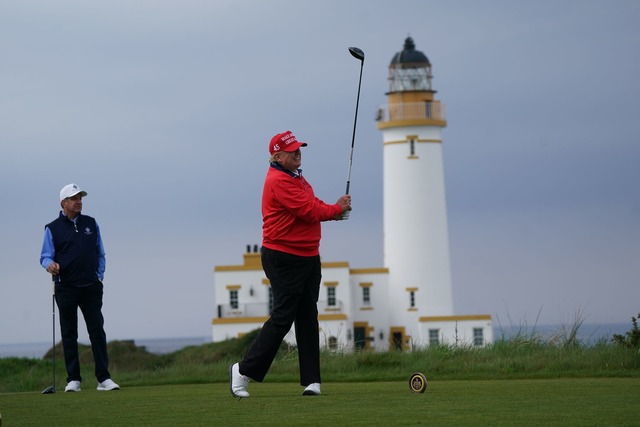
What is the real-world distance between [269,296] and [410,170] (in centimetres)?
930

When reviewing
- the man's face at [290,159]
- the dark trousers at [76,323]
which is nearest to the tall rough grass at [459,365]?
the dark trousers at [76,323]

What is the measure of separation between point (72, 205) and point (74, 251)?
44 cm

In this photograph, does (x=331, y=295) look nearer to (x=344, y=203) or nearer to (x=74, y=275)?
(x=74, y=275)

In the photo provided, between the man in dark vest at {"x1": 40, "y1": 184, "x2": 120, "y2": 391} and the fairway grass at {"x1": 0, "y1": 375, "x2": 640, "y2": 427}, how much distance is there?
0.91 meters

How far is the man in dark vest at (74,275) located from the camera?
11961 mm

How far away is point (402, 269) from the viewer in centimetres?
5588

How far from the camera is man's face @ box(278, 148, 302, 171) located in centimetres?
985

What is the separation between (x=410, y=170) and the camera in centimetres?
5525

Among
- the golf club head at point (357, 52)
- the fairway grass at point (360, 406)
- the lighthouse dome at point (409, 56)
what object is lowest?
the fairway grass at point (360, 406)

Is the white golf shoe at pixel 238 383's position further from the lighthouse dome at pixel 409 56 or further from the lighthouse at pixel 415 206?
the lighthouse dome at pixel 409 56

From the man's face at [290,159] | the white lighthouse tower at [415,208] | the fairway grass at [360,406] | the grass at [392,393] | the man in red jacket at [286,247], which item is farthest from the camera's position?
the white lighthouse tower at [415,208]

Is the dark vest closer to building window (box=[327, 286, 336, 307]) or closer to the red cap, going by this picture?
the red cap

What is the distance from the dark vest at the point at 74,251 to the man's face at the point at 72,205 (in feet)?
0.28

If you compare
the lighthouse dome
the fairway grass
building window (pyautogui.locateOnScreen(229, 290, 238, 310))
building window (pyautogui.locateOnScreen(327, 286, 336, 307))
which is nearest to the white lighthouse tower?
the lighthouse dome
